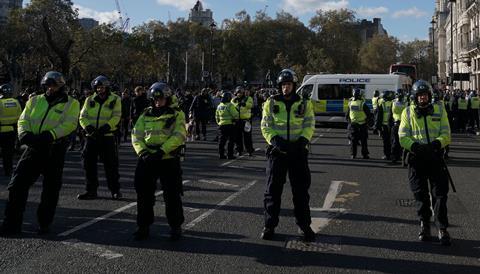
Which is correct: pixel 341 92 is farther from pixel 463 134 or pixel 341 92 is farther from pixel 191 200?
pixel 191 200

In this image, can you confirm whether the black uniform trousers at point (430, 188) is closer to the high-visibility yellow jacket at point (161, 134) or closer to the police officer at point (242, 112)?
the high-visibility yellow jacket at point (161, 134)

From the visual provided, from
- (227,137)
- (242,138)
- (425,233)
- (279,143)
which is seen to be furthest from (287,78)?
(242,138)

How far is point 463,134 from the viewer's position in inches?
1017

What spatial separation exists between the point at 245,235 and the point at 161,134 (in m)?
1.59

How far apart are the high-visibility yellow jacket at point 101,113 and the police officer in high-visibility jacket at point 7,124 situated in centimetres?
382

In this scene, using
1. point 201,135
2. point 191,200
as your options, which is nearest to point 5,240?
point 191,200

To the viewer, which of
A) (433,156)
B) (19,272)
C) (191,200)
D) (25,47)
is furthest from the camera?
(25,47)

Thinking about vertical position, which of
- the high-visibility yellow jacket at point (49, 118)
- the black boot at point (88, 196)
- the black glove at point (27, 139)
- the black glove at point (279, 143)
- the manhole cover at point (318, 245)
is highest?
the high-visibility yellow jacket at point (49, 118)

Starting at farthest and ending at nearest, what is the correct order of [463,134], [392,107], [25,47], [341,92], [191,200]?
[25,47], [341,92], [463,134], [392,107], [191,200]

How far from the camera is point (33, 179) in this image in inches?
281

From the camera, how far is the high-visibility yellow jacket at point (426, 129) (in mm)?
6801

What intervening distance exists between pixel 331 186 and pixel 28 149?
5.75m

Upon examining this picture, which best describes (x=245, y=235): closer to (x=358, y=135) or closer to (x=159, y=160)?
(x=159, y=160)

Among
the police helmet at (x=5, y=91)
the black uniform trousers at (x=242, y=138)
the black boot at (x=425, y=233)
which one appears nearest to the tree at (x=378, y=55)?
the black uniform trousers at (x=242, y=138)
